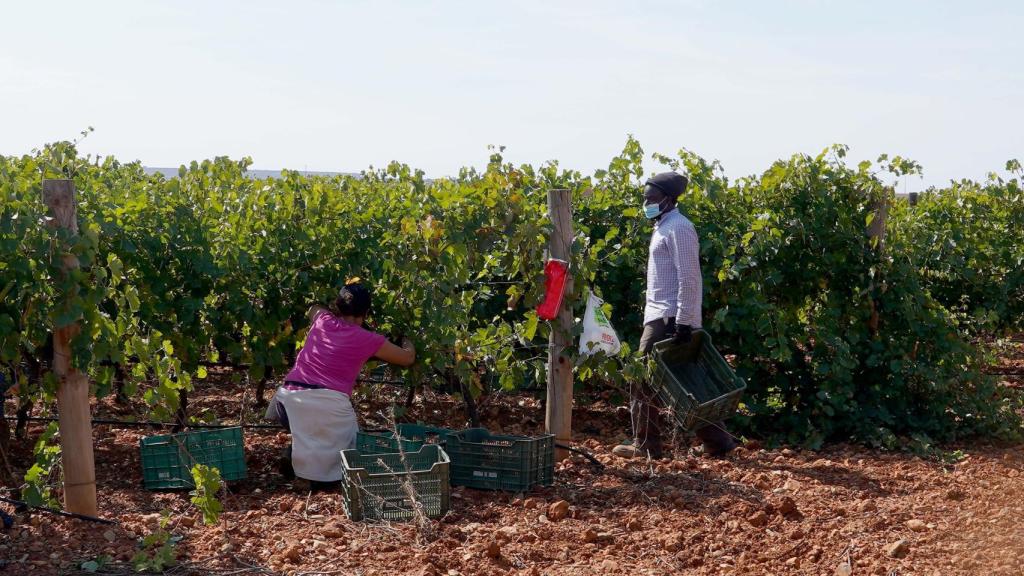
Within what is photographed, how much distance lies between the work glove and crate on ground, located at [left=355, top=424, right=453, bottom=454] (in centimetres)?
137

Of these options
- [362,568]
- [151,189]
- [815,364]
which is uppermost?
[151,189]

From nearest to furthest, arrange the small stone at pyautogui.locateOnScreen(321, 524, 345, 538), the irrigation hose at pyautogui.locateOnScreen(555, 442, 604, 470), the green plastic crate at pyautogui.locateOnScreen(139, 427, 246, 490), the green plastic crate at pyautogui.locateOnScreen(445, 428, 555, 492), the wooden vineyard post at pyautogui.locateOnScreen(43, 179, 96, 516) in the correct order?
the wooden vineyard post at pyautogui.locateOnScreen(43, 179, 96, 516), the small stone at pyautogui.locateOnScreen(321, 524, 345, 538), the green plastic crate at pyautogui.locateOnScreen(445, 428, 555, 492), the green plastic crate at pyautogui.locateOnScreen(139, 427, 246, 490), the irrigation hose at pyautogui.locateOnScreen(555, 442, 604, 470)

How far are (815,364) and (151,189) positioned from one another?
4436 mm

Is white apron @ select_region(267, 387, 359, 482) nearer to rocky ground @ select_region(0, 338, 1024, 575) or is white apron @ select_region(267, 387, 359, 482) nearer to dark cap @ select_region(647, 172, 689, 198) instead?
rocky ground @ select_region(0, 338, 1024, 575)

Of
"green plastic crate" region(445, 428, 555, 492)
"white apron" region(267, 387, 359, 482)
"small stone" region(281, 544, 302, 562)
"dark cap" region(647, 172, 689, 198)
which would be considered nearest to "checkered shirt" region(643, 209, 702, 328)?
"dark cap" region(647, 172, 689, 198)

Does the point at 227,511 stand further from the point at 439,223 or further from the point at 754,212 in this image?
the point at 754,212

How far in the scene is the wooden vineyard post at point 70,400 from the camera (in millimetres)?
4484

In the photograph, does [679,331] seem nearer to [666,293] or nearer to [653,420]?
[666,293]

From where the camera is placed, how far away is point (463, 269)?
6.05 metres

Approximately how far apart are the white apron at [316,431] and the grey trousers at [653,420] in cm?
167

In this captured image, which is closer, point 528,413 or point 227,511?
point 227,511

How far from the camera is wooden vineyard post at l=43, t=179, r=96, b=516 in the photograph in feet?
14.7

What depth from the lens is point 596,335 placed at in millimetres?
5699

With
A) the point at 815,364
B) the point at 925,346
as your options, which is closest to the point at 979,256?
the point at 925,346
